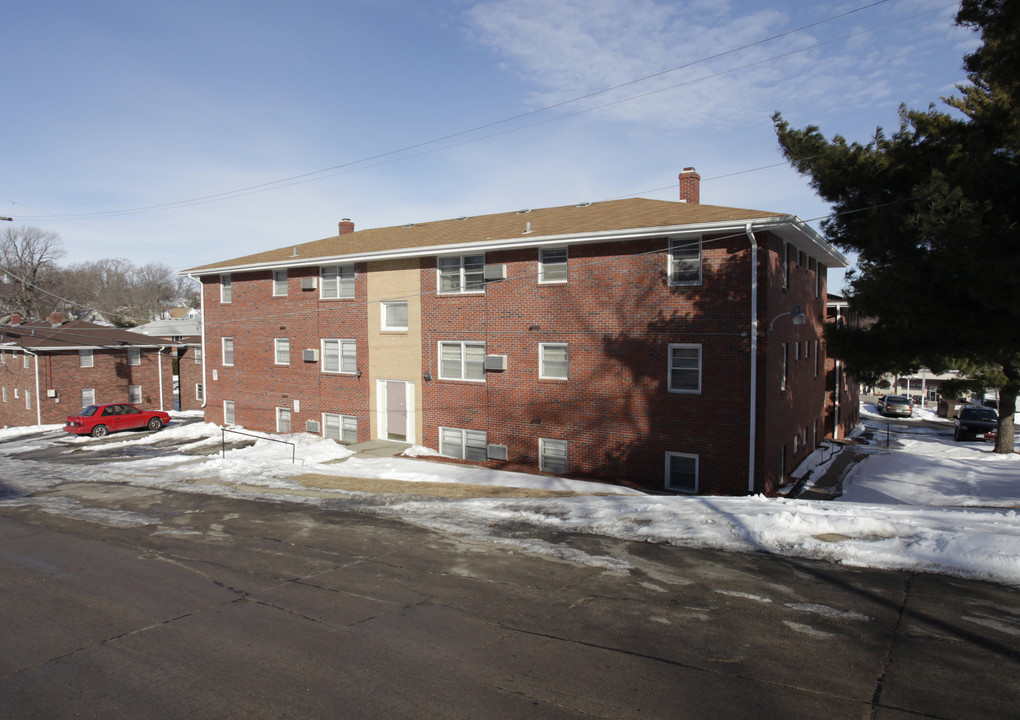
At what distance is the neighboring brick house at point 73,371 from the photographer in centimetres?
3384

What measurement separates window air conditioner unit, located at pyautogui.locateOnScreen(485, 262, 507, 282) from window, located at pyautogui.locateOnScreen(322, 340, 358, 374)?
633 cm

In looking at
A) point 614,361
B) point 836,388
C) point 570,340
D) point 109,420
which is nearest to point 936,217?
point 614,361

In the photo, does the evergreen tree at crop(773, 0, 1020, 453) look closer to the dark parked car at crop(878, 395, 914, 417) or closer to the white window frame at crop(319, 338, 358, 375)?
the white window frame at crop(319, 338, 358, 375)

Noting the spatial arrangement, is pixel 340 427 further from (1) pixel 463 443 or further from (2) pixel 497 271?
(2) pixel 497 271

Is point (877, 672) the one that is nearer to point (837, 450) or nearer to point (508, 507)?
point (508, 507)

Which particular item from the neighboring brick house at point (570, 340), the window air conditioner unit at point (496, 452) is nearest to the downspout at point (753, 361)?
the neighboring brick house at point (570, 340)

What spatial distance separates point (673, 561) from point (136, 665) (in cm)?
585

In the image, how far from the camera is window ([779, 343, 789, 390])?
17625mm

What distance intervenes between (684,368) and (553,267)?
15.7 feet

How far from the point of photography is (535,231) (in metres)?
19.1

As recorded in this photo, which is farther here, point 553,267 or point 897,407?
point 897,407


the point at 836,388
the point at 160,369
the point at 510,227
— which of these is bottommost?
the point at 836,388

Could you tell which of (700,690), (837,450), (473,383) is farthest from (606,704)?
(837,450)

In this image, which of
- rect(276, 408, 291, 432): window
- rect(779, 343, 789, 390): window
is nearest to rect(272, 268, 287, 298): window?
rect(276, 408, 291, 432): window
